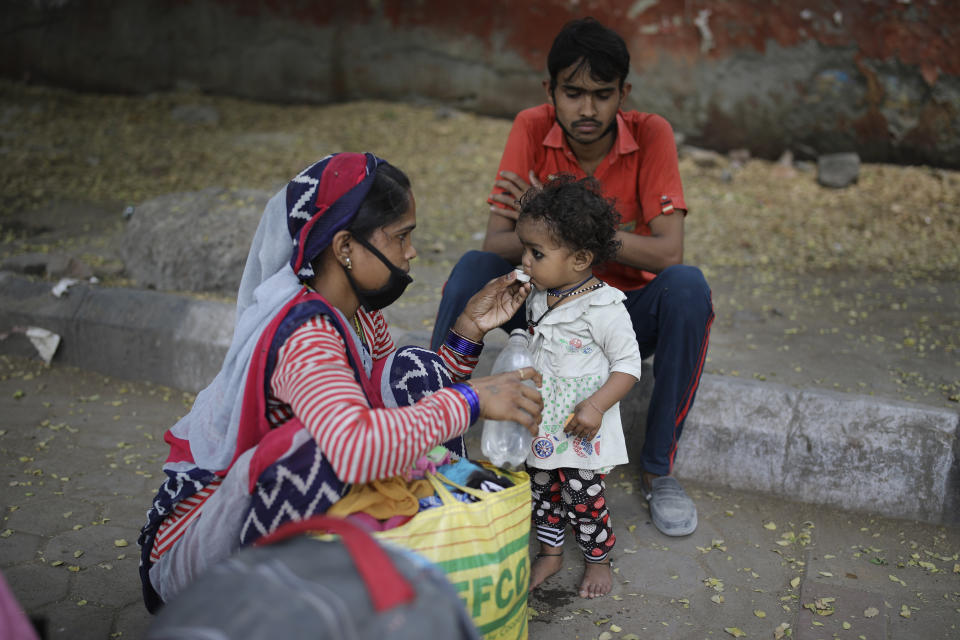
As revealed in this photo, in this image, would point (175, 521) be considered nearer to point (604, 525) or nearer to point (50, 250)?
point (604, 525)

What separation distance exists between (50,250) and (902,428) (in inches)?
195

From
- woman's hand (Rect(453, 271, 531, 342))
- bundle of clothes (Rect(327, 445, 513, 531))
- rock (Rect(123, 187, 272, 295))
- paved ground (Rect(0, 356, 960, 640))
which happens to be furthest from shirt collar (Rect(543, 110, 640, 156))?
rock (Rect(123, 187, 272, 295))

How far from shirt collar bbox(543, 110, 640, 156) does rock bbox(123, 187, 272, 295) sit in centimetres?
218

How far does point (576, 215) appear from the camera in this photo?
2.49 m

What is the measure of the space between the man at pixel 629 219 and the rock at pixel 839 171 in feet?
13.2

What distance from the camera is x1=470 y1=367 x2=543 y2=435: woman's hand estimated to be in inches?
83.3

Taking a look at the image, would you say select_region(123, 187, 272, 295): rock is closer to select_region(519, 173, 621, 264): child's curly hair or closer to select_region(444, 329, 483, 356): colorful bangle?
select_region(444, 329, 483, 356): colorful bangle

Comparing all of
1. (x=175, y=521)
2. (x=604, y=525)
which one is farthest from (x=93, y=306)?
(x=604, y=525)

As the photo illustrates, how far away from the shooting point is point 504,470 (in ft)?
7.66

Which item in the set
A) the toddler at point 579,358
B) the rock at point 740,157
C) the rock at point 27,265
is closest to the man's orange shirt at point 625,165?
the toddler at point 579,358

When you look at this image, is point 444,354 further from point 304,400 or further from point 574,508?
point 304,400

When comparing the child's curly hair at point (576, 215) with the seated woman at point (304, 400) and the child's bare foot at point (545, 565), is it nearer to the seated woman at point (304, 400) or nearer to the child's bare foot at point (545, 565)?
the seated woman at point (304, 400)

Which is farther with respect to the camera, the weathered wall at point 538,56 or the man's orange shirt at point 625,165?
the weathered wall at point 538,56

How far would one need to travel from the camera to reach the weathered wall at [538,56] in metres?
6.64
